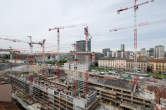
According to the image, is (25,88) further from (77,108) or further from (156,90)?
(156,90)

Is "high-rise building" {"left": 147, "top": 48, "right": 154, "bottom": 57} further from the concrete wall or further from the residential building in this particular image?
the concrete wall

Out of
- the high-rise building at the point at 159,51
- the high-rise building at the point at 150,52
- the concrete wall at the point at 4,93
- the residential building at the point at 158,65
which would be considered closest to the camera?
the concrete wall at the point at 4,93

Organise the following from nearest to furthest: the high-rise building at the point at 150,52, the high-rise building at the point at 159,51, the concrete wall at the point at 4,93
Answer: the concrete wall at the point at 4,93 < the high-rise building at the point at 159,51 < the high-rise building at the point at 150,52

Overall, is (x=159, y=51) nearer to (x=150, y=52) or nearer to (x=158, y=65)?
(x=150, y=52)

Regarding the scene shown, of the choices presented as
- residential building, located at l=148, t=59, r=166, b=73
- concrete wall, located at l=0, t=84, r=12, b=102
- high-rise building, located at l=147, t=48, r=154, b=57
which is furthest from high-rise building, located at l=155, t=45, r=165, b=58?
concrete wall, located at l=0, t=84, r=12, b=102

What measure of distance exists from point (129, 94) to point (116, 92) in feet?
3.35

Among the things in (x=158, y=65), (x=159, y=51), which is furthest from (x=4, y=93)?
(x=159, y=51)

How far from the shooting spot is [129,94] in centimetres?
698

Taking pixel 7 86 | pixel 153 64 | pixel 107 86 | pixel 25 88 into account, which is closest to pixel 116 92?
pixel 107 86

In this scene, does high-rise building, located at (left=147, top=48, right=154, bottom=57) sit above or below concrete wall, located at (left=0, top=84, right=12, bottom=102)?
above

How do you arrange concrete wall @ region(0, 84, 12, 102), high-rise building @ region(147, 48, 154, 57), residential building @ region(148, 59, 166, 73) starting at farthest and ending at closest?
high-rise building @ region(147, 48, 154, 57), residential building @ region(148, 59, 166, 73), concrete wall @ region(0, 84, 12, 102)

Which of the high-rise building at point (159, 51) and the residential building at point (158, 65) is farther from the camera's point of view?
the high-rise building at point (159, 51)

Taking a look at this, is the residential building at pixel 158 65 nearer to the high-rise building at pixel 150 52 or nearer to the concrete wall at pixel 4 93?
the high-rise building at pixel 150 52

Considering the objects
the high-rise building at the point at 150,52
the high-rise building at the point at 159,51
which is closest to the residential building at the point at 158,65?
the high-rise building at the point at 159,51
